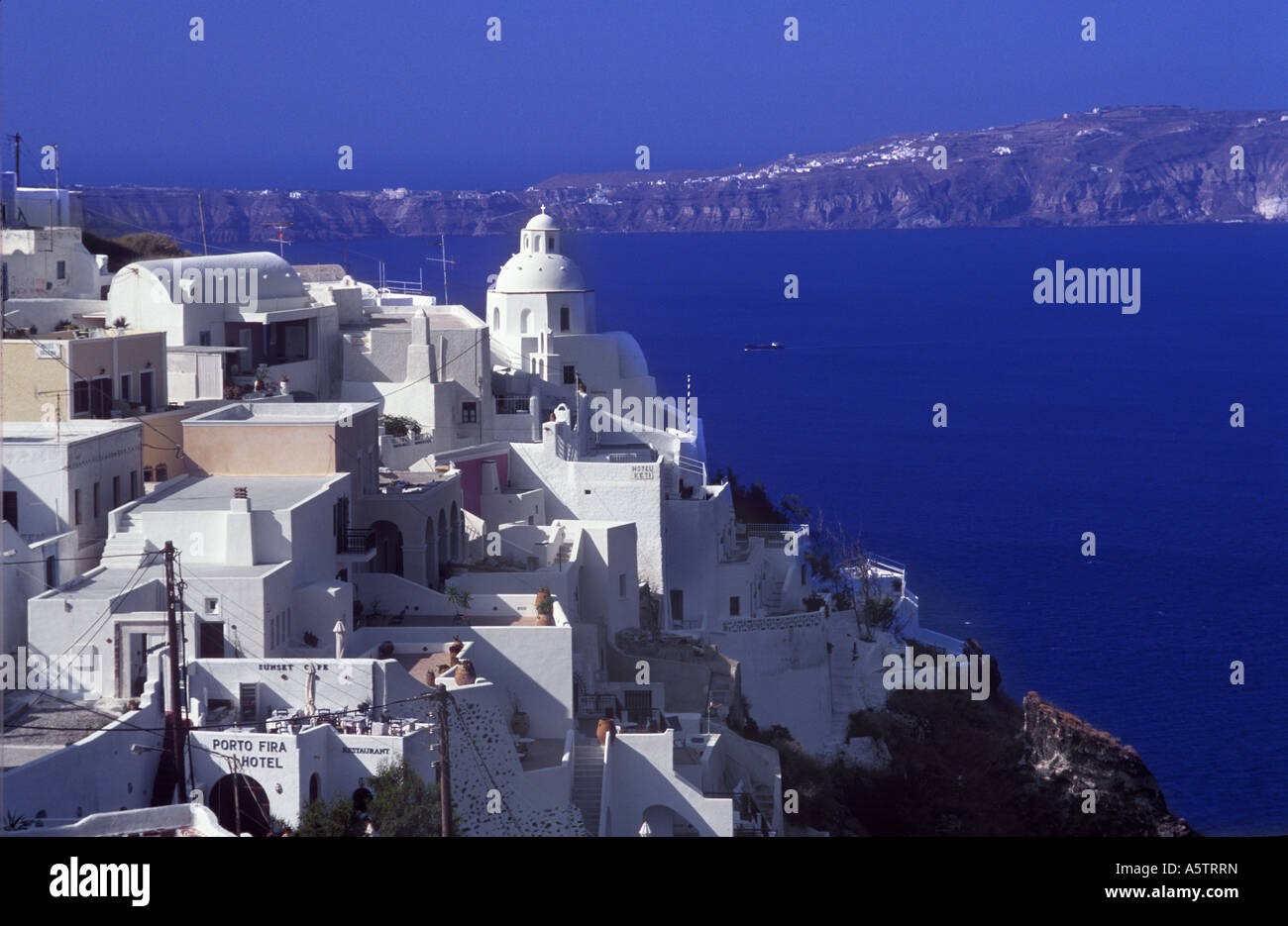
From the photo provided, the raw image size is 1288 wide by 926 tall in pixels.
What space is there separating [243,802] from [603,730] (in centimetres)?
555

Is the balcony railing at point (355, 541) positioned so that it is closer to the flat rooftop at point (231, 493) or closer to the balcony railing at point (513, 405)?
the flat rooftop at point (231, 493)

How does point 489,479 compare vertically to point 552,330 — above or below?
below

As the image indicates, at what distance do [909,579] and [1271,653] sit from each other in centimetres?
993

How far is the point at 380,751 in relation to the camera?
16.6 m

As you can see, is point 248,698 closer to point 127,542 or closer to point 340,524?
point 127,542

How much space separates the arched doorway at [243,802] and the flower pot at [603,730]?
507 cm

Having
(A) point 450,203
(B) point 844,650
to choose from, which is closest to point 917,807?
(B) point 844,650

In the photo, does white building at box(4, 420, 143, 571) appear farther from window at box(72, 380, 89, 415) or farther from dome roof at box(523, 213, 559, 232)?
dome roof at box(523, 213, 559, 232)

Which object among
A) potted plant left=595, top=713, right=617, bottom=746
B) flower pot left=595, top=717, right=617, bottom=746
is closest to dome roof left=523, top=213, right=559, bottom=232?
potted plant left=595, top=713, right=617, bottom=746

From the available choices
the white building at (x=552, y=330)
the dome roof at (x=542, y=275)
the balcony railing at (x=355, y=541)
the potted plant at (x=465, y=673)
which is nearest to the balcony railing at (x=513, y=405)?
the white building at (x=552, y=330)

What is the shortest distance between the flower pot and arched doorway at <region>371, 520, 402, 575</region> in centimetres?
410

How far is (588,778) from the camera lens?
19.6 m

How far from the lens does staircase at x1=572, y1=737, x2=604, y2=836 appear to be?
19.0 m

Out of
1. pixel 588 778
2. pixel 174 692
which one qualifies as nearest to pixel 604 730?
pixel 588 778
